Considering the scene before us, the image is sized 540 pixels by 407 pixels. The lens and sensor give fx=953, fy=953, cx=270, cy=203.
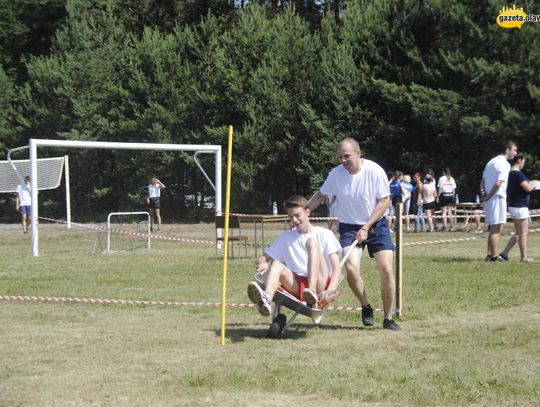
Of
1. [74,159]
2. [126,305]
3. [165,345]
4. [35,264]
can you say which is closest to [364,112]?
[74,159]

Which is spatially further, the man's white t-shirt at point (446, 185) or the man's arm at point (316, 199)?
the man's white t-shirt at point (446, 185)

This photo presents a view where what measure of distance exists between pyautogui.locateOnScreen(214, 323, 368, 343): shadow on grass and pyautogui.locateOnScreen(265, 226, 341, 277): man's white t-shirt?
566mm

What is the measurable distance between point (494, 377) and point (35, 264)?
12331 mm

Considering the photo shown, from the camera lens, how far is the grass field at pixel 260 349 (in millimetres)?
6227

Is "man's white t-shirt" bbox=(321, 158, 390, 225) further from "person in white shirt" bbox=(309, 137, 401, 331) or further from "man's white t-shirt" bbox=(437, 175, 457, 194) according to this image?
"man's white t-shirt" bbox=(437, 175, 457, 194)

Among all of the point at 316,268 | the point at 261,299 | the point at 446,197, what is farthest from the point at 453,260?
the point at 446,197

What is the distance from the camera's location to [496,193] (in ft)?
50.3

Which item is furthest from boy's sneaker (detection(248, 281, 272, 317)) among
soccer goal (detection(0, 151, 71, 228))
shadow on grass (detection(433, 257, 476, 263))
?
soccer goal (detection(0, 151, 71, 228))

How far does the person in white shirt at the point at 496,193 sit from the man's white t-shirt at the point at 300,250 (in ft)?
23.1

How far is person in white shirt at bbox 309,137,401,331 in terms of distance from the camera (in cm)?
879

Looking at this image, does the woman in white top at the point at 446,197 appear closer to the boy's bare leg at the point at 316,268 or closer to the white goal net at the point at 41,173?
the white goal net at the point at 41,173

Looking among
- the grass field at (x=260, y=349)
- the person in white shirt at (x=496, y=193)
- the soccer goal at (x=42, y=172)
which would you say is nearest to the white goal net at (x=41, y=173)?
the soccer goal at (x=42, y=172)

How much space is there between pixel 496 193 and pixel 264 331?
7.44 meters

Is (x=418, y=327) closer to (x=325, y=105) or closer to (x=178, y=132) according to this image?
(x=325, y=105)
